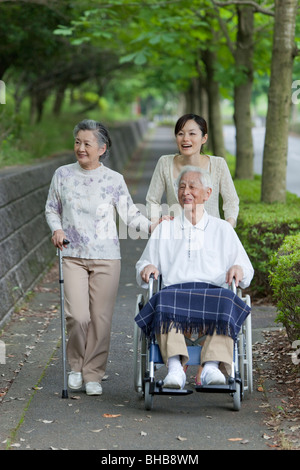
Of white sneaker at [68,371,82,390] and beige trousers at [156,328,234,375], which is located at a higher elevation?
beige trousers at [156,328,234,375]

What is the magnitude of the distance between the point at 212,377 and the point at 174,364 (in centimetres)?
26

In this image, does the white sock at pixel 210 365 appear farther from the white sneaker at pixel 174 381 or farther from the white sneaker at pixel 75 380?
the white sneaker at pixel 75 380

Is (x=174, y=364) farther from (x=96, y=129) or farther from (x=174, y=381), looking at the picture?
(x=96, y=129)

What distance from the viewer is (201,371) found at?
531cm

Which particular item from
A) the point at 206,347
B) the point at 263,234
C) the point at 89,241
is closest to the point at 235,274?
the point at 206,347

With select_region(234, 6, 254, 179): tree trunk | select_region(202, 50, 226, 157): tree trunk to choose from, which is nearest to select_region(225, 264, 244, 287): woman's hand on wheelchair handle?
select_region(234, 6, 254, 179): tree trunk

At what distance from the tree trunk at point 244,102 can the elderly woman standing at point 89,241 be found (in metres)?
8.92

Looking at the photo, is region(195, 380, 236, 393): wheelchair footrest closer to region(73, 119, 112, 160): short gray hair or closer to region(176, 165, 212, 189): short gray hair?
region(176, 165, 212, 189): short gray hair

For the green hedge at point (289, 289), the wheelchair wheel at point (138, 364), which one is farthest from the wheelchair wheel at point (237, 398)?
the green hedge at point (289, 289)

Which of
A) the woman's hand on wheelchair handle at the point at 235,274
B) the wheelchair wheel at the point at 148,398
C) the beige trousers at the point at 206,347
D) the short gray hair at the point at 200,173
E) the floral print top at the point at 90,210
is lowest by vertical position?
the wheelchair wheel at the point at 148,398

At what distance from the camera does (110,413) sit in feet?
17.4

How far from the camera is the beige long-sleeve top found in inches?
234

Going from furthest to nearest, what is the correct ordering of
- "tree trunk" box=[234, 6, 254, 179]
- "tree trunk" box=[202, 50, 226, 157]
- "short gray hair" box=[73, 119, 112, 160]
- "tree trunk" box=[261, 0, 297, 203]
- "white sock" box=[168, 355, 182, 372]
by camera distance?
"tree trunk" box=[202, 50, 226, 157], "tree trunk" box=[234, 6, 254, 179], "tree trunk" box=[261, 0, 297, 203], "short gray hair" box=[73, 119, 112, 160], "white sock" box=[168, 355, 182, 372]

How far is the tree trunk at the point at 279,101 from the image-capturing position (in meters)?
9.96
